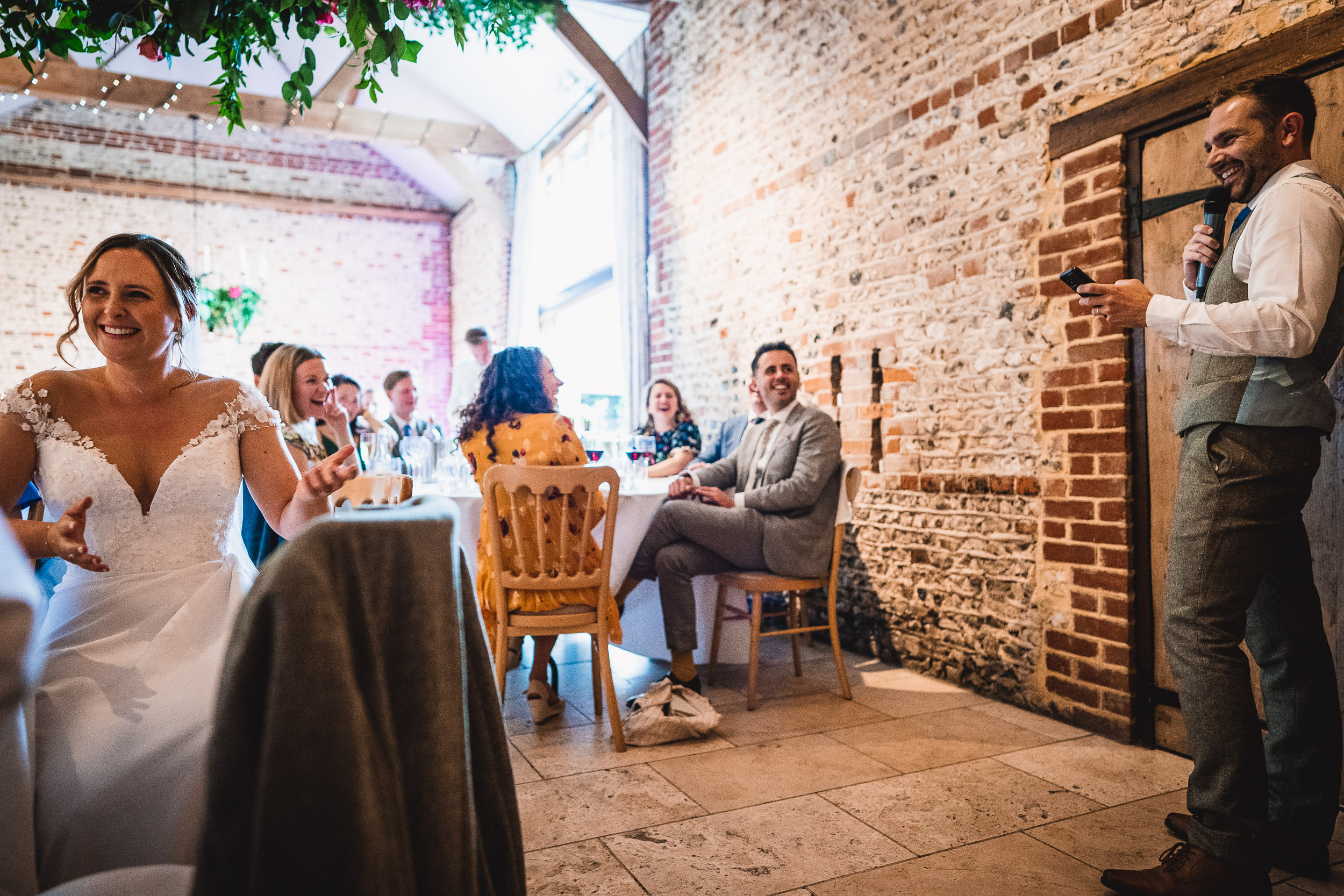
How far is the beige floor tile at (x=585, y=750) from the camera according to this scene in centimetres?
243

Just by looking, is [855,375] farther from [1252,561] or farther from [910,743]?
[1252,561]

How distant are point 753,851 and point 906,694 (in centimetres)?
140

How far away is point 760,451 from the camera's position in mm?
3561

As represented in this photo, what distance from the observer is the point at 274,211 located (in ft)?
31.9

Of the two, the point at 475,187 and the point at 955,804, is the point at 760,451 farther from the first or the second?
the point at 475,187

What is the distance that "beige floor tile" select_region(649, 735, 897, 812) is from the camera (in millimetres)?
2205

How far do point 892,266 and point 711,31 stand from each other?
2.32 metres

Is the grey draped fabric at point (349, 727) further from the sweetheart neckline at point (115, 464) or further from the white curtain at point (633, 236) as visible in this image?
the white curtain at point (633, 236)

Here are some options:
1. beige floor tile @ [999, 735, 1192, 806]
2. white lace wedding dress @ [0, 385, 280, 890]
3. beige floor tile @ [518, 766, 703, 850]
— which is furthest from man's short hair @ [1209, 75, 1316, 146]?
white lace wedding dress @ [0, 385, 280, 890]

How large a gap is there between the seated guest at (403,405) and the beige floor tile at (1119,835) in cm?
443

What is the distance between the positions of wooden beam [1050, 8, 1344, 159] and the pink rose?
255 centimetres

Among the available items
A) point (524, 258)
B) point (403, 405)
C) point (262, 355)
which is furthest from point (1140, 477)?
point (524, 258)

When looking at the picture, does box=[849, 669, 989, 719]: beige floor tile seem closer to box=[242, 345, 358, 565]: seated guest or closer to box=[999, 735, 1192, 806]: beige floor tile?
box=[999, 735, 1192, 806]: beige floor tile

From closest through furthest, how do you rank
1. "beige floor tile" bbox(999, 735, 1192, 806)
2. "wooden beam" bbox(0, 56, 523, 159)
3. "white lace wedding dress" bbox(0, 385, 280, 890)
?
1. "white lace wedding dress" bbox(0, 385, 280, 890)
2. "beige floor tile" bbox(999, 735, 1192, 806)
3. "wooden beam" bbox(0, 56, 523, 159)
